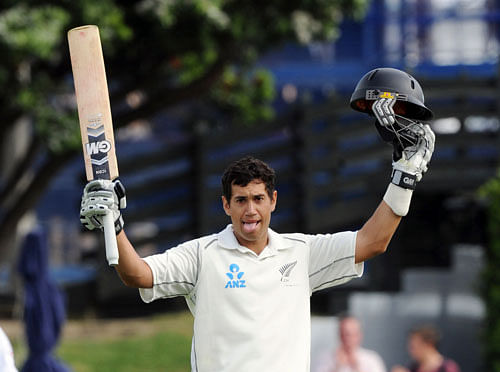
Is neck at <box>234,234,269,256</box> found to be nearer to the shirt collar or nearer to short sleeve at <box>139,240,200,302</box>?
the shirt collar

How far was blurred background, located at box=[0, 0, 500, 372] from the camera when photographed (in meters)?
9.38

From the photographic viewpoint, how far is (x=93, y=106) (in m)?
3.63

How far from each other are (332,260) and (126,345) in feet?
25.3

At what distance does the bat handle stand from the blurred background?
530 cm

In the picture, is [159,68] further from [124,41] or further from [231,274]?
[231,274]

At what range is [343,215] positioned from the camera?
39.1 ft

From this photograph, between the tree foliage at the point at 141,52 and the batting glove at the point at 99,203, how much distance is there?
17.1 ft

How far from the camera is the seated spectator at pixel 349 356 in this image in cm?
756

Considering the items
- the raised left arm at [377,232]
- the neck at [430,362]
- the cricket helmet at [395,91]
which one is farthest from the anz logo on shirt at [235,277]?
the neck at [430,362]

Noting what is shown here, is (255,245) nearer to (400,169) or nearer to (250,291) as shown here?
(250,291)

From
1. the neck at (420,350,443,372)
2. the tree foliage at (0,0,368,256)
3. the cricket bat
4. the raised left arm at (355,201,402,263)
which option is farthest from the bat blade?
the tree foliage at (0,0,368,256)

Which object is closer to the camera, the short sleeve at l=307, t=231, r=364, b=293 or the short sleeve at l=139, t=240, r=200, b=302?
the short sleeve at l=139, t=240, r=200, b=302

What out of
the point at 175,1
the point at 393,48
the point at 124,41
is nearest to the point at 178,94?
the point at 124,41

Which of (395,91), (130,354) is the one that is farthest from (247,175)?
(130,354)
